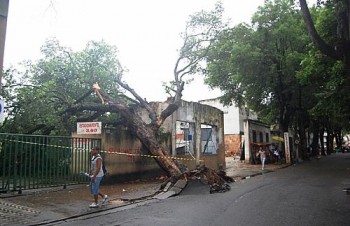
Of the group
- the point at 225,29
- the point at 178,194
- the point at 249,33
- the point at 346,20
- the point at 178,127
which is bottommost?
the point at 178,194

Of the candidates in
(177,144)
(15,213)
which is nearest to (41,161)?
(15,213)

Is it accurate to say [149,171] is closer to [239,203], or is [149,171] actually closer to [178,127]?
[178,127]

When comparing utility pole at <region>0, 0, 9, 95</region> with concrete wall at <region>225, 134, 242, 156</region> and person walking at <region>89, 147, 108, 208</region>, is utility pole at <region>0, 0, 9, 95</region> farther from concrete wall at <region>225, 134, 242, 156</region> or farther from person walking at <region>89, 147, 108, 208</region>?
concrete wall at <region>225, 134, 242, 156</region>

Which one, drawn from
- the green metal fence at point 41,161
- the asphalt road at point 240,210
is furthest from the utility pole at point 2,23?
the green metal fence at point 41,161

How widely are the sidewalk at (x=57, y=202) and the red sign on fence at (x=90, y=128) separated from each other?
218 cm

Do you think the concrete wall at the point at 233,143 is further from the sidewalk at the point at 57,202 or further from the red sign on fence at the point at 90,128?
the red sign on fence at the point at 90,128

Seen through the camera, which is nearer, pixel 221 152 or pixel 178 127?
pixel 178 127

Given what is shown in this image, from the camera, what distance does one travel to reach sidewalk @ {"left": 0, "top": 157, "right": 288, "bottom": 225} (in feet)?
27.3

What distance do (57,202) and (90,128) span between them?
3961 mm

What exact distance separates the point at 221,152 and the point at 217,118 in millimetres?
2469

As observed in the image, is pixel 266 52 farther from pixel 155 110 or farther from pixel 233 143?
pixel 233 143

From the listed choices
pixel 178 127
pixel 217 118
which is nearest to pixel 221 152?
pixel 217 118

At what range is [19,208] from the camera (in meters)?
9.12

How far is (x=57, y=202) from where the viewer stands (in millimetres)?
10266
